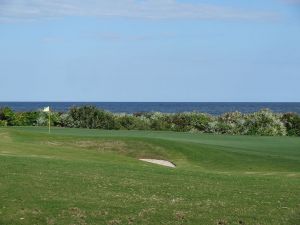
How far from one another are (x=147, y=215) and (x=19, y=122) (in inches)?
1269

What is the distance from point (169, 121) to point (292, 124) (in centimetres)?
854

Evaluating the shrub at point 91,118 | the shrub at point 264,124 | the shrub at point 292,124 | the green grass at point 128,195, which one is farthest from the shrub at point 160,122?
the green grass at point 128,195

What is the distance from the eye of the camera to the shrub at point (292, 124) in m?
39.8

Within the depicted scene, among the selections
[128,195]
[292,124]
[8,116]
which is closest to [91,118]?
[8,116]

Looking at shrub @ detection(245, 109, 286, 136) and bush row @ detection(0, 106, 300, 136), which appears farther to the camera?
bush row @ detection(0, 106, 300, 136)

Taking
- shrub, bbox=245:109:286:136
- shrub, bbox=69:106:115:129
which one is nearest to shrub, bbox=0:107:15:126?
shrub, bbox=69:106:115:129

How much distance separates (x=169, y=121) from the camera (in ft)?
140

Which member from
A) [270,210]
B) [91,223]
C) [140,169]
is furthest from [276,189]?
[91,223]

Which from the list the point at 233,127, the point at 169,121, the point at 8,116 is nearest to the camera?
the point at 233,127

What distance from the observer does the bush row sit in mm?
39812

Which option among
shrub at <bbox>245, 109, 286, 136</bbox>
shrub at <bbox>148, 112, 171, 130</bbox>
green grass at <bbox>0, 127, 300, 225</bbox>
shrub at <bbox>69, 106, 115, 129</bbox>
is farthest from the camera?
shrub at <bbox>148, 112, 171, 130</bbox>

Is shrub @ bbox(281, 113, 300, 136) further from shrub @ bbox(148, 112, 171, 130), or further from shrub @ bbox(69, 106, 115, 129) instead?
shrub @ bbox(69, 106, 115, 129)

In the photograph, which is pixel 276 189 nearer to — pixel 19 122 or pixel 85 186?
pixel 85 186

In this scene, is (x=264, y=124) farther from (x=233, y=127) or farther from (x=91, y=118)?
(x=91, y=118)
